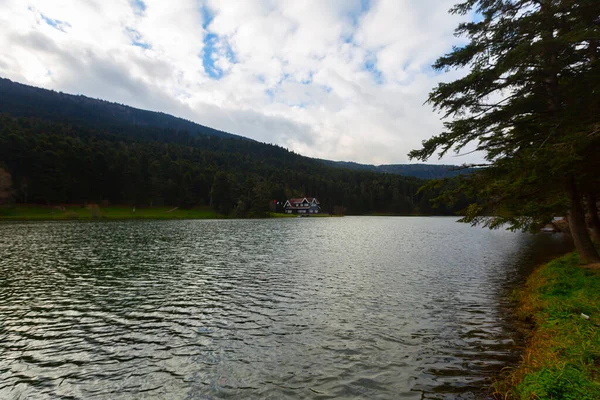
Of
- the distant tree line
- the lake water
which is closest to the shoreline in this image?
the distant tree line

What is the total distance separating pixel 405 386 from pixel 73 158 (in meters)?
128

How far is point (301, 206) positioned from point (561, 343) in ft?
533

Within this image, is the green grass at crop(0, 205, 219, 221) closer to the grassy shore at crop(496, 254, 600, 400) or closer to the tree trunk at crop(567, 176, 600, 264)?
the grassy shore at crop(496, 254, 600, 400)

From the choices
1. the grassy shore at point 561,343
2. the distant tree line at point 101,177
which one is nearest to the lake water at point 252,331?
the grassy shore at point 561,343

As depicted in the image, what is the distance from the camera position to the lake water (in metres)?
8.05

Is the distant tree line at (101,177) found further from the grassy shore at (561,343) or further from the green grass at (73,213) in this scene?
the grassy shore at (561,343)

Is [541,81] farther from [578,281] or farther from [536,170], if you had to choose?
[578,281]

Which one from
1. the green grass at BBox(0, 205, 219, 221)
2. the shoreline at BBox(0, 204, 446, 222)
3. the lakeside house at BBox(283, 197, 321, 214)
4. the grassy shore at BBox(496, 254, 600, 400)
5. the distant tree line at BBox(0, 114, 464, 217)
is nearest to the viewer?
the grassy shore at BBox(496, 254, 600, 400)

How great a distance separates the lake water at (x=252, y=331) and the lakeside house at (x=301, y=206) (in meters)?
146

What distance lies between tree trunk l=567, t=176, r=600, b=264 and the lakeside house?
151 metres

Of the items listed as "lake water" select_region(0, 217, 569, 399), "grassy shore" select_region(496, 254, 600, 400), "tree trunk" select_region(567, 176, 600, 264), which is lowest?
"lake water" select_region(0, 217, 569, 399)

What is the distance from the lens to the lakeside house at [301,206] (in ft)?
557

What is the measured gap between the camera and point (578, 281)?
1445 cm

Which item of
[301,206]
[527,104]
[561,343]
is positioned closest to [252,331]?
[561,343]
